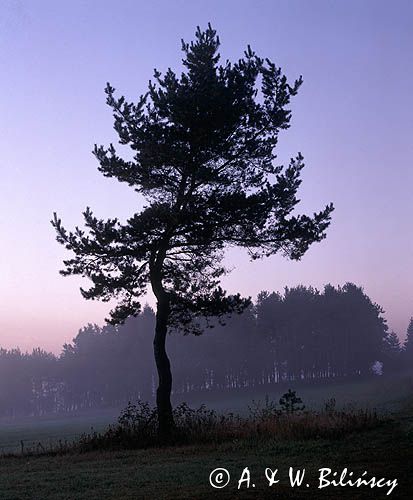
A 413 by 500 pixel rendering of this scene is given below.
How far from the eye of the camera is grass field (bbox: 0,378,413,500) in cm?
916

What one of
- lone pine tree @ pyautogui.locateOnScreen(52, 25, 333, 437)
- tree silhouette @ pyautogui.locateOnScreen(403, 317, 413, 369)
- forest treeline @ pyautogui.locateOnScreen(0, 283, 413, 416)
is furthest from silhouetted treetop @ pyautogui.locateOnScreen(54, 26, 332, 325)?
tree silhouette @ pyautogui.locateOnScreen(403, 317, 413, 369)

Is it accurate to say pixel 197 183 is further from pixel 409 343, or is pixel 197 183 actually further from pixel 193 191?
pixel 409 343

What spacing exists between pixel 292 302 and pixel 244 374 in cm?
2047

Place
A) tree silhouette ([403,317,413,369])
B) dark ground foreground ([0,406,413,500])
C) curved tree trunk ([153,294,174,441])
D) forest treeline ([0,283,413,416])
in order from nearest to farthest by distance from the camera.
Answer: dark ground foreground ([0,406,413,500]), curved tree trunk ([153,294,174,441]), forest treeline ([0,283,413,416]), tree silhouette ([403,317,413,369])

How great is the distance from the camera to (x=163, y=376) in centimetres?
2116

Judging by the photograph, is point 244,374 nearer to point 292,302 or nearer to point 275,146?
point 292,302

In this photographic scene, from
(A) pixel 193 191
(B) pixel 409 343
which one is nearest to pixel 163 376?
(A) pixel 193 191

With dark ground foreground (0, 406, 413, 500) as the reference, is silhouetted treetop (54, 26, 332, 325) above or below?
above

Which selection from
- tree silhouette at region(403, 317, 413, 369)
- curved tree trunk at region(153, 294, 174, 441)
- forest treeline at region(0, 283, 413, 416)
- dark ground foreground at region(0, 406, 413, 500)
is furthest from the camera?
tree silhouette at region(403, 317, 413, 369)

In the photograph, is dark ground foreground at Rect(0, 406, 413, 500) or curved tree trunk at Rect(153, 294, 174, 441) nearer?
dark ground foreground at Rect(0, 406, 413, 500)

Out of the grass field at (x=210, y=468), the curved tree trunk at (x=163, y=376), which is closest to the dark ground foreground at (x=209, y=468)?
the grass field at (x=210, y=468)

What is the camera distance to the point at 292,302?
111m

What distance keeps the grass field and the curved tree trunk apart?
2.86 meters

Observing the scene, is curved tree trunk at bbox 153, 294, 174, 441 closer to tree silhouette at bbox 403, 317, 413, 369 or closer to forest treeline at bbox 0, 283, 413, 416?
forest treeline at bbox 0, 283, 413, 416
